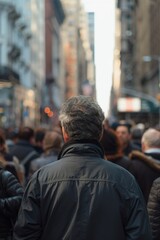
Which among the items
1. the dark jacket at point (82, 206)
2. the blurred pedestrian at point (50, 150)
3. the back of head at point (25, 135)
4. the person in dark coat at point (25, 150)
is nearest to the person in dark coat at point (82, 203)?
the dark jacket at point (82, 206)

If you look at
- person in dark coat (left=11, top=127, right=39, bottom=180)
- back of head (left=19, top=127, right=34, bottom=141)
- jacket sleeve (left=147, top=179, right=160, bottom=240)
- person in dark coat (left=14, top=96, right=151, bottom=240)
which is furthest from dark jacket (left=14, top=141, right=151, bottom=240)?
back of head (left=19, top=127, right=34, bottom=141)

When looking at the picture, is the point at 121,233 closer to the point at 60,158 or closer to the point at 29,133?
the point at 60,158

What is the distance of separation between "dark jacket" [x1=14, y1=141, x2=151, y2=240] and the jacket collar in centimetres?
8

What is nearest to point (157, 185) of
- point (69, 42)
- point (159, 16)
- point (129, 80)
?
point (159, 16)

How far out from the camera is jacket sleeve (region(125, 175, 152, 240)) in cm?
371

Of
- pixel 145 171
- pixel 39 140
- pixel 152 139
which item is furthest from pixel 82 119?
pixel 39 140

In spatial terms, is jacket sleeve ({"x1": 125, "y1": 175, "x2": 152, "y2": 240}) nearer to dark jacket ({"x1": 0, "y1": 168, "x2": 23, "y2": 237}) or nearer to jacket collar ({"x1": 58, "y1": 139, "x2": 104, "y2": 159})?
jacket collar ({"x1": 58, "y1": 139, "x2": 104, "y2": 159})

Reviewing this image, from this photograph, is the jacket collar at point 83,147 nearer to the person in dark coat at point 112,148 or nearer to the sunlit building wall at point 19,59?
the person in dark coat at point 112,148

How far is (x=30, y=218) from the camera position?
374 centimetres

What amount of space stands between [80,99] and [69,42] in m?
184

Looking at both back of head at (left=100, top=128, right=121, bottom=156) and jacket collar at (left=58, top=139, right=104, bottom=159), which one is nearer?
jacket collar at (left=58, top=139, right=104, bottom=159)

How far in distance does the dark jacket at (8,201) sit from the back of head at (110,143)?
254 cm

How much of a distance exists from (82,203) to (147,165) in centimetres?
323

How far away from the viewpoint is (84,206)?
3703 mm
